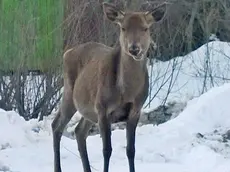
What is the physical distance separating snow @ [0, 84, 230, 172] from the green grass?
1905 millimetres

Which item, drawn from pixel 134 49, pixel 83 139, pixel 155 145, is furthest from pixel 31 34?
pixel 134 49

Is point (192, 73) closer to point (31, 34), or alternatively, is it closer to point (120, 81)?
point (31, 34)

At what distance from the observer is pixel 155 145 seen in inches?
433

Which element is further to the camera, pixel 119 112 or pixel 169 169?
pixel 169 169

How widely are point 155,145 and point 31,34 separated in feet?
13.3

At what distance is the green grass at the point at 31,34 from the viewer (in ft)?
46.3

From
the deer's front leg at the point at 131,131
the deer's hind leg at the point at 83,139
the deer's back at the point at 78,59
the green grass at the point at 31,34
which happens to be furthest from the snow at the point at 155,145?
the green grass at the point at 31,34

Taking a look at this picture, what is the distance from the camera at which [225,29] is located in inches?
760

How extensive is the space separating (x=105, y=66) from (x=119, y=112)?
2.01ft

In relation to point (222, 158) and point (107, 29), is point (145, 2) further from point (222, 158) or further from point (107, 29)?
point (222, 158)

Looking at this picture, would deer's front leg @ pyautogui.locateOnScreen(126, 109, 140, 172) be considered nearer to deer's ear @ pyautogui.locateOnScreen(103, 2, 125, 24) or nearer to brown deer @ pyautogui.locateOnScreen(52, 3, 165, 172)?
brown deer @ pyautogui.locateOnScreen(52, 3, 165, 172)

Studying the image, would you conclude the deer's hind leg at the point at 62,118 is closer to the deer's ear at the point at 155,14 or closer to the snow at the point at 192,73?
the deer's ear at the point at 155,14

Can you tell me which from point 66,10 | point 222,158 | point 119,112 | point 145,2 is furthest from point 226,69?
point 119,112

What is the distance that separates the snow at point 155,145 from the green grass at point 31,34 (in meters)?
1.90
